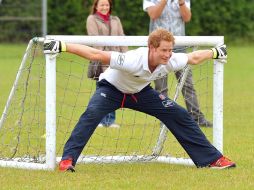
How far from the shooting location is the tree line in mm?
28855

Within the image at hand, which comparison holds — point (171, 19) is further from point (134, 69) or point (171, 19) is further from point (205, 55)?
point (134, 69)

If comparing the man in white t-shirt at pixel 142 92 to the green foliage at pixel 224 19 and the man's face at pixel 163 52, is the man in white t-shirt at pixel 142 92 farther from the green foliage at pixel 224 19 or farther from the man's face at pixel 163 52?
the green foliage at pixel 224 19

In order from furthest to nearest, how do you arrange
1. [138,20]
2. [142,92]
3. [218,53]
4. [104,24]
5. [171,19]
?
[138,20]
[104,24]
[171,19]
[218,53]
[142,92]

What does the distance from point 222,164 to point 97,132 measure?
3186mm

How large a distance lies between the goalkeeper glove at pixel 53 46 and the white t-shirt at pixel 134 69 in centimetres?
48

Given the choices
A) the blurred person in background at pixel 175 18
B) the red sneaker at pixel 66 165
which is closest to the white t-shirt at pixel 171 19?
the blurred person in background at pixel 175 18

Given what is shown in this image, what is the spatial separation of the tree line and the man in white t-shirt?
19.6 m

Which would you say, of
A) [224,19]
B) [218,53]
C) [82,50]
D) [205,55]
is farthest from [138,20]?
[82,50]

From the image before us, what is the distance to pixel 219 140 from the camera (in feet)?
29.6

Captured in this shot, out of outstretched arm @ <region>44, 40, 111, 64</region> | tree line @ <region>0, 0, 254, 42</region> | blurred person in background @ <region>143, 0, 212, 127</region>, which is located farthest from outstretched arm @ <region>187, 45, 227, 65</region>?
tree line @ <region>0, 0, 254, 42</region>

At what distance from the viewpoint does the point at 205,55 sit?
340 inches

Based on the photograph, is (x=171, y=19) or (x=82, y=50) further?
(x=171, y=19)

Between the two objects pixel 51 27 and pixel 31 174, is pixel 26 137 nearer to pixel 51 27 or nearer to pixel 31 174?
pixel 31 174

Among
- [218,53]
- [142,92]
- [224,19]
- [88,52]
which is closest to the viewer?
[88,52]
